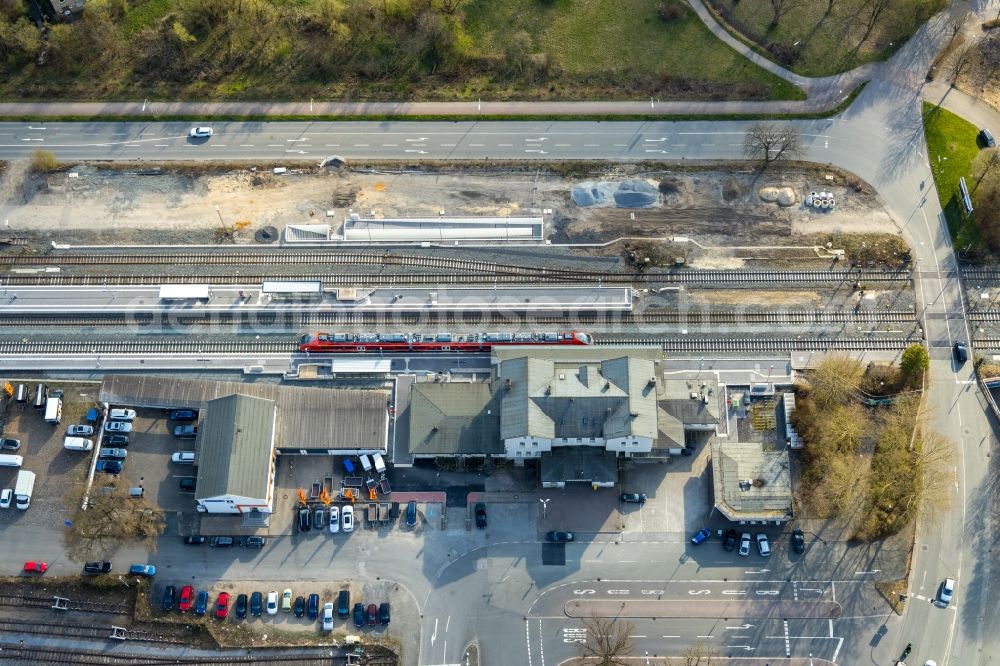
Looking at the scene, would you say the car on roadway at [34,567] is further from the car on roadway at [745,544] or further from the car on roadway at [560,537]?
the car on roadway at [745,544]

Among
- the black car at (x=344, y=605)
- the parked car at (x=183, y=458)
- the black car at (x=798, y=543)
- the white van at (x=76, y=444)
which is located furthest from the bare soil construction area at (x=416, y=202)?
the black car at (x=344, y=605)

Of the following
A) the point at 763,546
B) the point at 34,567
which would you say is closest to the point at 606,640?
the point at 763,546

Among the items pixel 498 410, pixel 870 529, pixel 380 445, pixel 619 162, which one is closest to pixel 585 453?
pixel 498 410

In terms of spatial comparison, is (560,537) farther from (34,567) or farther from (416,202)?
(34,567)

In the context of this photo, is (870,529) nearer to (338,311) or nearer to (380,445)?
(380,445)

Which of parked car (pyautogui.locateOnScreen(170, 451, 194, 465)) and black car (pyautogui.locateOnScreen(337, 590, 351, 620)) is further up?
parked car (pyautogui.locateOnScreen(170, 451, 194, 465))

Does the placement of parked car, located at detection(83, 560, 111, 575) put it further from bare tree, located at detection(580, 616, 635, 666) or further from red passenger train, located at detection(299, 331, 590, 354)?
bare tree, located at detection(580, 616, 635, 666)

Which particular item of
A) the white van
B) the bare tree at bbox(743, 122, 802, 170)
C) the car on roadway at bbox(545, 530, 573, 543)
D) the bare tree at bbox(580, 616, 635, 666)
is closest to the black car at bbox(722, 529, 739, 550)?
the bare tree at bbox(580, 616, 635, 666)
